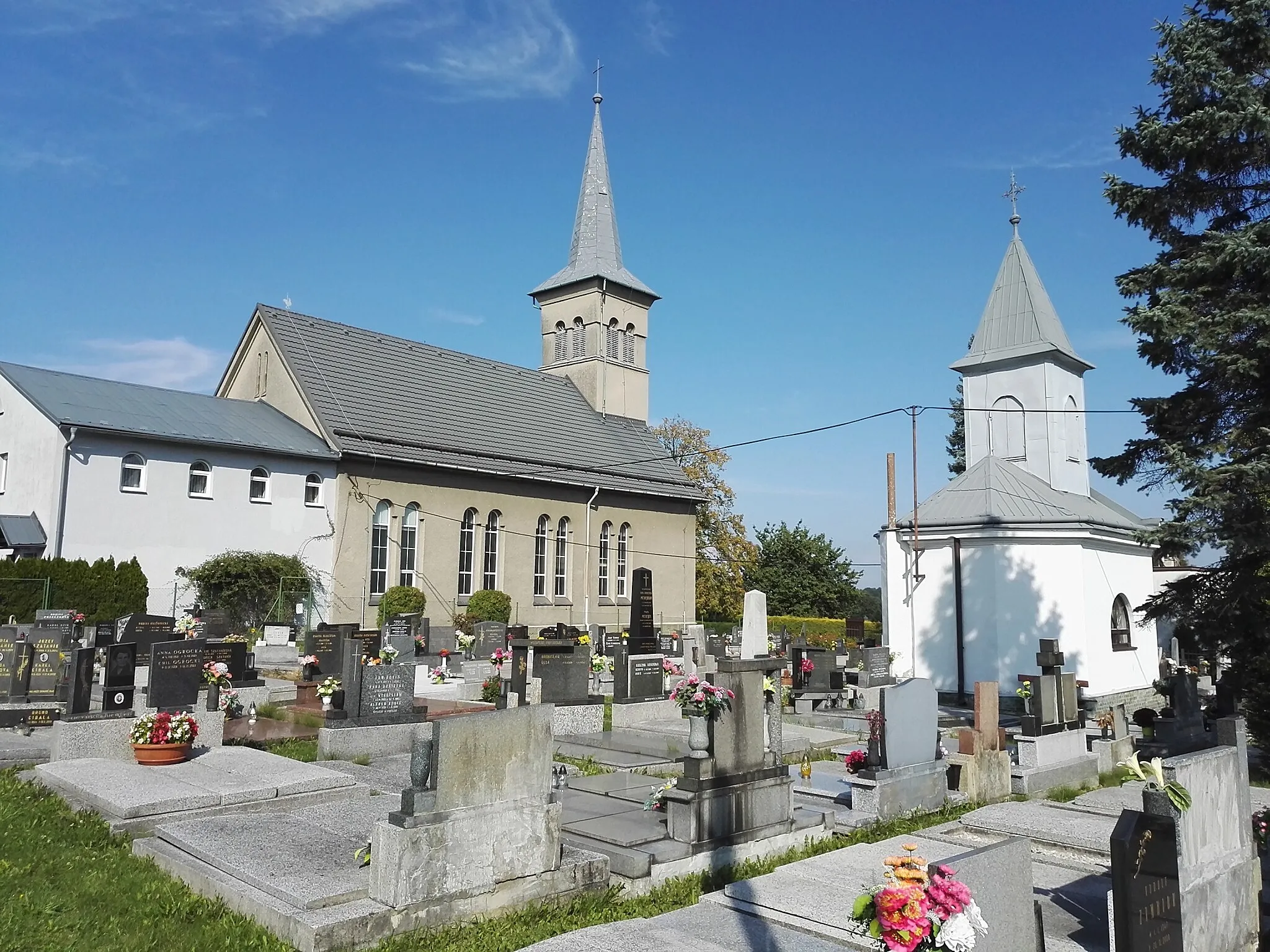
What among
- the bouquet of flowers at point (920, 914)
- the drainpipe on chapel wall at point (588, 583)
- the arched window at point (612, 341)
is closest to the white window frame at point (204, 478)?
the drainpipe on chapel wall at point (588, 583)

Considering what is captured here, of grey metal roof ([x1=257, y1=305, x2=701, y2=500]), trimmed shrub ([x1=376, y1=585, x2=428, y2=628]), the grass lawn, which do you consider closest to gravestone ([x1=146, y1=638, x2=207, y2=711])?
the grass lawn

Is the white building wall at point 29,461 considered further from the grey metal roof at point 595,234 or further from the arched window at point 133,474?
the grey metal roof at point 595,234

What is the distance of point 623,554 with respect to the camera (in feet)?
118

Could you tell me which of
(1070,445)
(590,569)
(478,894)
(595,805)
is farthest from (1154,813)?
(590,569)

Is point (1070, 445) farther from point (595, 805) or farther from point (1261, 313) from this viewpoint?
point (595, 805)

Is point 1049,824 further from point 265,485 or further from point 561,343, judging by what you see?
point 561,343

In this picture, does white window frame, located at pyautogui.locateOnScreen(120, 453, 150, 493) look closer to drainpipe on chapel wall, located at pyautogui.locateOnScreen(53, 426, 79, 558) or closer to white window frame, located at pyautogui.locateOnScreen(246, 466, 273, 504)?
drainpipe on chapel wall, located at pyautogui.locateOnScreen(53, 426, 79, 558)

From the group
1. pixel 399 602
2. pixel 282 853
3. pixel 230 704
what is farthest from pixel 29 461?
pixel 282 853

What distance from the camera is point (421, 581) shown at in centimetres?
2914

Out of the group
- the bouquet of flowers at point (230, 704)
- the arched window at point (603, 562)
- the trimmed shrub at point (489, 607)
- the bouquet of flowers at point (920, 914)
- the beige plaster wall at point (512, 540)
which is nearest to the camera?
the bouquet of flowers at point (920, 914)

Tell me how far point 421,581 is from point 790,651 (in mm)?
13932

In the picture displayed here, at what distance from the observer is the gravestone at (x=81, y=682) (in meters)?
10.3

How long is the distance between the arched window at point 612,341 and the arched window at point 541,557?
1009cm

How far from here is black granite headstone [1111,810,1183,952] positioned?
4.89m
